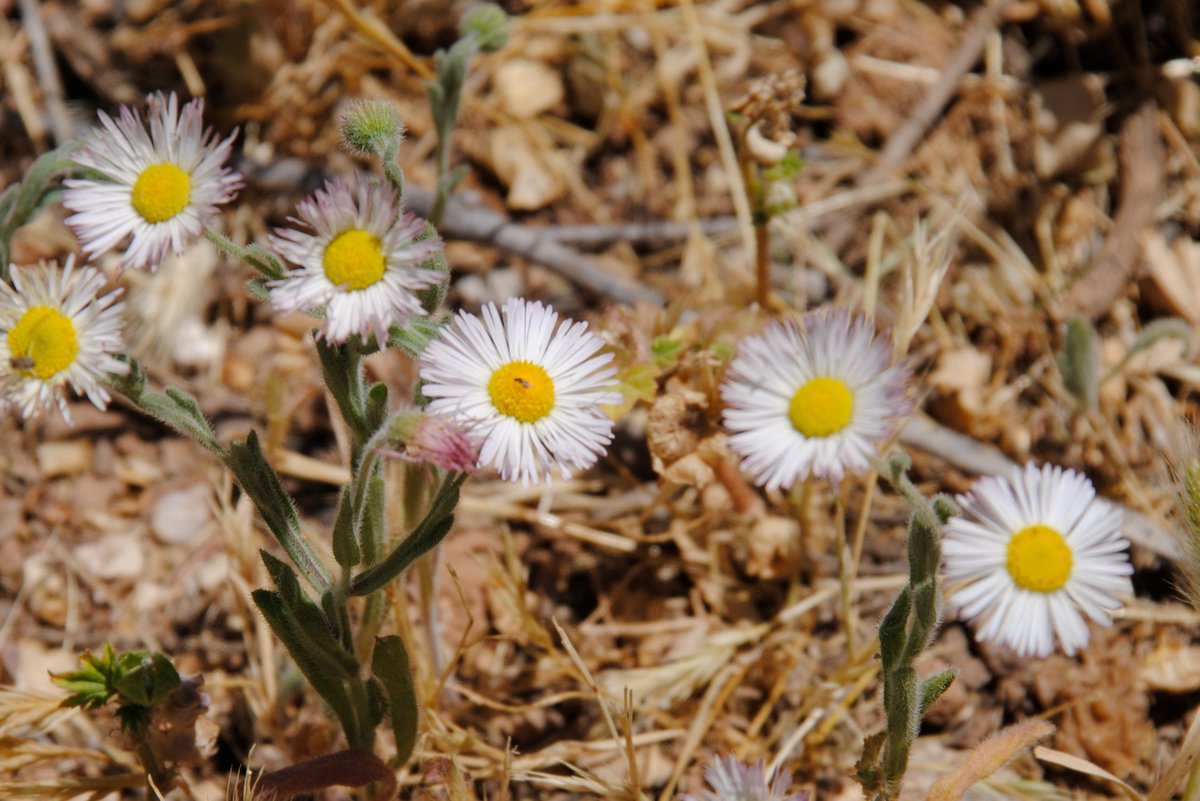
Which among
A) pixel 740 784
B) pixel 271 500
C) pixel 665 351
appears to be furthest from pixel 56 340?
pixel 740 784

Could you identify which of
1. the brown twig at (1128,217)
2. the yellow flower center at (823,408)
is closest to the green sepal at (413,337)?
the yellow flower center at (823,408)

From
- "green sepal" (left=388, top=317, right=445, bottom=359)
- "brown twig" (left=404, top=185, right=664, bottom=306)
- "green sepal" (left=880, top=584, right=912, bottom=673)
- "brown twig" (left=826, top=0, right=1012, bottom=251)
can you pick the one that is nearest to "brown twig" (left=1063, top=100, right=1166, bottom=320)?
"brown twig" (left=826, top=0, right=1012, bottom=251)

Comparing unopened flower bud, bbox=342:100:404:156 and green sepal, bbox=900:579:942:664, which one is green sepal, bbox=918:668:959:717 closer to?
green sepal, bbox=900:579:942:664

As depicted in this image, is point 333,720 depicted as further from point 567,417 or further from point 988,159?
point 988,159

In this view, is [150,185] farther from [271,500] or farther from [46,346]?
[271,500]

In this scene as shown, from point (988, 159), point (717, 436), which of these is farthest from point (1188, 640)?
point (988, 159)
